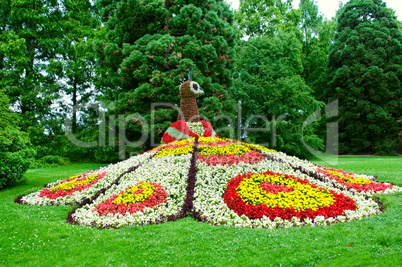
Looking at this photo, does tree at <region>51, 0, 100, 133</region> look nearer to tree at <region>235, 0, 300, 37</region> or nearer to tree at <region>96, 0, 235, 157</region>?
tree at <region>96, 0, 235, 157</region>

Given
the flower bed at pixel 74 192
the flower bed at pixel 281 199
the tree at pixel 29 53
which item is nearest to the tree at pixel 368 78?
the flower bed at pixel 281 199

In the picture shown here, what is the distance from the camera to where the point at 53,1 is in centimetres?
1836

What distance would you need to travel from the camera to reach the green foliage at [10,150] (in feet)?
25.2

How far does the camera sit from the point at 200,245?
3574 millimetres

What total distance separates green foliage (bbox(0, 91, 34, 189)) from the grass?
151 inches

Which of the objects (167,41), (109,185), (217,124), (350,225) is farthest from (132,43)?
(350,225)

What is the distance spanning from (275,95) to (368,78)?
897 centimetres

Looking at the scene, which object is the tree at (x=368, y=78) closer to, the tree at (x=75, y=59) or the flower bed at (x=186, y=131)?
the flower bed at (x=186, y=131)

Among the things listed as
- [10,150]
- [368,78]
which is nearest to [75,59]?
[10,150]

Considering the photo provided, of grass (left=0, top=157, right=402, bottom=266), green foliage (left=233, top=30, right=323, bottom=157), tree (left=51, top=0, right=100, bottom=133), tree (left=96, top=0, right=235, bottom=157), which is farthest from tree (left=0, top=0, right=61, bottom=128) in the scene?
grass (left=0, top=157, right=402, bottom=266)

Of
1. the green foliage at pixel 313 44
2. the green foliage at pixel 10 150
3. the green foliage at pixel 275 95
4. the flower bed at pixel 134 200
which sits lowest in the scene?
the flower bed at pixel 134 200

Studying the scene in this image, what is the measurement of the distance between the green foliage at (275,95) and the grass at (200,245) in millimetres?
11249

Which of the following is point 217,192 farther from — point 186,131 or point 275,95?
point 275,95

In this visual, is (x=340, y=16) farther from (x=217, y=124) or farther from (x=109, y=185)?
(x=109, y=185)
